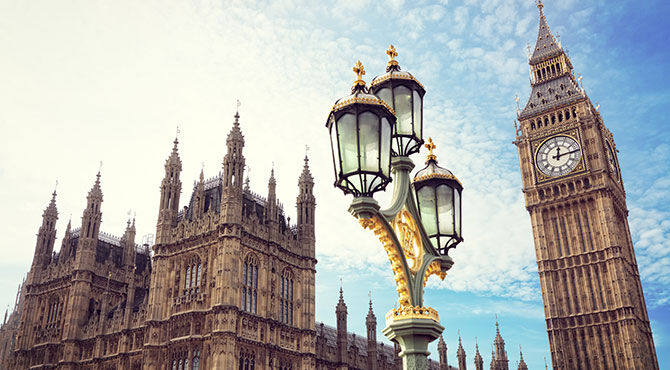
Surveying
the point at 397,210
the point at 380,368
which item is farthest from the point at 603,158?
the point at 397,210

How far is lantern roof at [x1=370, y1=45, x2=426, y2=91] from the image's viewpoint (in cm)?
956

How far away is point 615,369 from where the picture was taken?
62.5 metres

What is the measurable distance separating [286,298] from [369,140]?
3536 cm

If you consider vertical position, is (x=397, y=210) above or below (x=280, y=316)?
below

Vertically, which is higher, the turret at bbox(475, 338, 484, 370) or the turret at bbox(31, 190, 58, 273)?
the turret at bbox(31, 190, 58, 273)

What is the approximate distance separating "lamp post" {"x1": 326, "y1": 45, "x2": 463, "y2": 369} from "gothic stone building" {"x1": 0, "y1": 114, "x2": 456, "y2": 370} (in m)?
28.7

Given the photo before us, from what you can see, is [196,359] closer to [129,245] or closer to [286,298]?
[286,298]

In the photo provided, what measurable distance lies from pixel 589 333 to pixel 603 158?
65.3 ft

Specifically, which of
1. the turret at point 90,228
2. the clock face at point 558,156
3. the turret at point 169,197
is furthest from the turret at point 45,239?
the clock face at point 558,156

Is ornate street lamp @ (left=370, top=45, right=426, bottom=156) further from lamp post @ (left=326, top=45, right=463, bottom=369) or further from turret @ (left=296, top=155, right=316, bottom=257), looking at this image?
turret @ (left=296, top=155, right=316, bottom=257)

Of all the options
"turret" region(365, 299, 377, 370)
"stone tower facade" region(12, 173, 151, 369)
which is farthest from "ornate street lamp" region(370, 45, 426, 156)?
"turret" region(365, 299, 377, 370)

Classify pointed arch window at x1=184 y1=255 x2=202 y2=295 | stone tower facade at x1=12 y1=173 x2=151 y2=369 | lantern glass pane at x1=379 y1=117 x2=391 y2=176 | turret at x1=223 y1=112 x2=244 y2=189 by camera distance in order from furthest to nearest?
stone tower facade at x1=12 y1=173 x2=151 y2=369, turret at x1=223 y1=112 x2=244 y2=189, pointed arch window at x1=184 y1=255 x2=202 y2=295, lantern glass pane at x1=379 y1=117 x2=391 y2=176

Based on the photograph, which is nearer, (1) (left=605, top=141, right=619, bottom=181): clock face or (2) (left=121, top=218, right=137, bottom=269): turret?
(2) (left=121, top=218, right=137, bottom=269): turret

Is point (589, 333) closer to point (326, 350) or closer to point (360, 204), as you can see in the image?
point (326, 350)
